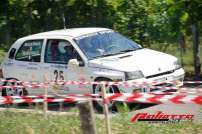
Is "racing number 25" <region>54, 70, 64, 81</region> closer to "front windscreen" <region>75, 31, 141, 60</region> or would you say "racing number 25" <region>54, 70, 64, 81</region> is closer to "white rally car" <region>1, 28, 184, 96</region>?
"white rally car" <region>1, 28, 184, 96</region>

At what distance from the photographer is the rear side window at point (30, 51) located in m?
13.9

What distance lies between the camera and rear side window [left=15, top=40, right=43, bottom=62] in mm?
13906

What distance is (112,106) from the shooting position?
37.8 ft

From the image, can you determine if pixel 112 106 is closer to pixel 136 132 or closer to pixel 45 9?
pixel 136 132

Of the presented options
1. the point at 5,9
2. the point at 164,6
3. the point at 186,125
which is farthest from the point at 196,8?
the point at 186,125

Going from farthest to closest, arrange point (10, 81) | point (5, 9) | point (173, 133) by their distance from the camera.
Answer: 1. point (5, 9)
2. point (10, 81)
3. point (173, 133)

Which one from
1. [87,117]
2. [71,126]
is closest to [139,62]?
[71,126]

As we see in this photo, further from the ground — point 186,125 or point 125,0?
point 125,0

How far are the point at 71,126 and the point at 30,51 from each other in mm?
5367

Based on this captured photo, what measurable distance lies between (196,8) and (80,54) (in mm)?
6331

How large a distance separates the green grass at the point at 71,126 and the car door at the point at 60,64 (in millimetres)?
2616

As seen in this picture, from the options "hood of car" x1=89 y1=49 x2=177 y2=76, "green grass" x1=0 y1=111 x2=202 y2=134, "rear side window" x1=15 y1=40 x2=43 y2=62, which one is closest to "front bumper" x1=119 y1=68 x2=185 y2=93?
"hood of car" x1=89 y1=49 x2=177 y2=76

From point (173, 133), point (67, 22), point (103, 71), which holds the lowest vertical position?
point (173, 133)

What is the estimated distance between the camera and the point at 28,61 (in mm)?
14023
